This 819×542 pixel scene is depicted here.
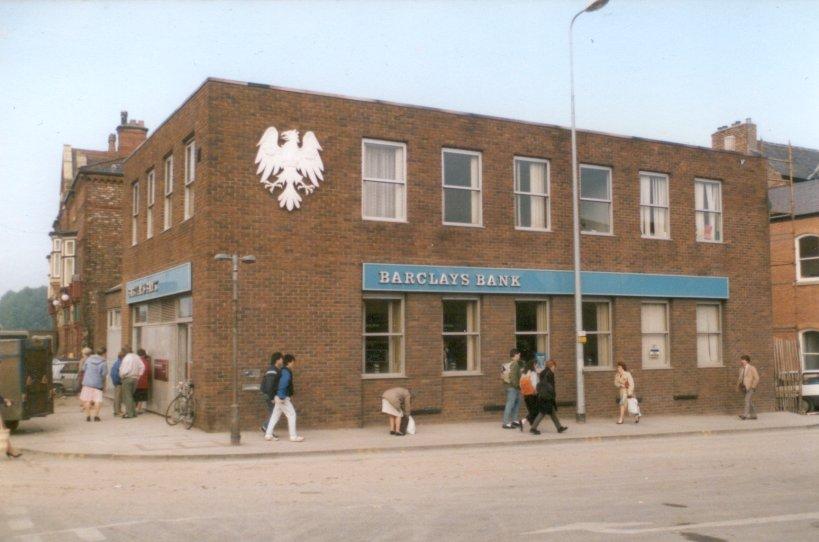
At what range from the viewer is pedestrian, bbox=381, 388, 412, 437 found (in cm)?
1759

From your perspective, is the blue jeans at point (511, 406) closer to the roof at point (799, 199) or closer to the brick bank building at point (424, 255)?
the brick bank building at point (424, 255)

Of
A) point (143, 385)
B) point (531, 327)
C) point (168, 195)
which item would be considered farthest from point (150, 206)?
point (531, 327)

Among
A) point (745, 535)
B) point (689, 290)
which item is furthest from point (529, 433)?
point (745, 535)

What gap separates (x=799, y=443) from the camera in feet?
57.3

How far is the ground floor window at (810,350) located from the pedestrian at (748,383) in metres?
11.0

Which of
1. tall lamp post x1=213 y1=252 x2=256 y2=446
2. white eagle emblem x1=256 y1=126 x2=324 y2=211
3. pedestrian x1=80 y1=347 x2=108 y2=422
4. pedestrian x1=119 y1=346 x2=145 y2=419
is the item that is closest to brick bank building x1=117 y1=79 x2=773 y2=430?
white eagle emblem x1=256 y1=126 x2=324 y2=211

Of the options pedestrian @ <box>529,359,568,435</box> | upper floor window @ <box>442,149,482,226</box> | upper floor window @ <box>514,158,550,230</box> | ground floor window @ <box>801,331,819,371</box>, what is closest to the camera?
pedestrian @ <box>529,359,568,435</box>

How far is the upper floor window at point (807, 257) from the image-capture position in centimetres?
3225

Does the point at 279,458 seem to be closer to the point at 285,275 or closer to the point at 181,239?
the point at 285,275

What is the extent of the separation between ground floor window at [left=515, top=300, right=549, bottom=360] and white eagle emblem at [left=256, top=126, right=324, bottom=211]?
6249 millimetres

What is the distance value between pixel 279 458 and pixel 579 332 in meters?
8.54

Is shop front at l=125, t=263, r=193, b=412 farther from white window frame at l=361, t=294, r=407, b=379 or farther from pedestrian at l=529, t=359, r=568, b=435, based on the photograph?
pedestrian at l=529, t=359, r=568, b=435

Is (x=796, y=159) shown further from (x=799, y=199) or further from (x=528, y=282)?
(x=528, y=282)

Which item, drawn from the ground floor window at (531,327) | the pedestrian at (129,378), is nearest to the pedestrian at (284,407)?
the pedestrian at (129,378)
